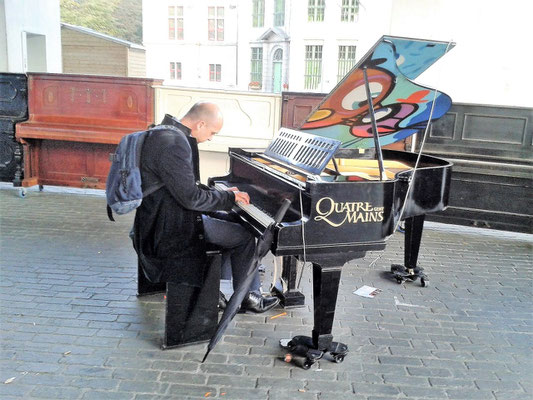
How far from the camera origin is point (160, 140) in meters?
2.64

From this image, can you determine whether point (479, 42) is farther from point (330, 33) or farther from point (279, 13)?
point (279, 13)

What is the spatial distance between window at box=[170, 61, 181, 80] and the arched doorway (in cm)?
452

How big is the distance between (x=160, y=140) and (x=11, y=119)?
468cm

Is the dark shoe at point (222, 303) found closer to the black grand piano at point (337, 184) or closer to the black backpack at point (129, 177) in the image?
the black grand piano at point (337, 184)

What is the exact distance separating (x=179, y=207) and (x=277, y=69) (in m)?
19.2

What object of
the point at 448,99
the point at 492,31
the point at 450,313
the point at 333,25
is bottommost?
the point at 450,313

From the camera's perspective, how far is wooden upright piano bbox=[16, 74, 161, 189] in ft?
20.1

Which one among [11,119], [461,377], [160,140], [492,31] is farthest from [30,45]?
[461,377]

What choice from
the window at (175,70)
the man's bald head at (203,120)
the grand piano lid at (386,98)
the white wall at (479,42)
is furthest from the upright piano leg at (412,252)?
the window at (175,70)

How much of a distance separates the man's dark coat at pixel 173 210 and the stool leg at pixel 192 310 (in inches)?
2.1

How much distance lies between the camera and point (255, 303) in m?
3.29

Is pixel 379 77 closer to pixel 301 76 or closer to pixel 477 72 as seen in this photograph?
pixel 477 72

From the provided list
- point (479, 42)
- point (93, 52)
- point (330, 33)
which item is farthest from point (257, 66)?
point (479, 42)

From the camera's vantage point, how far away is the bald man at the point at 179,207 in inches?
104
